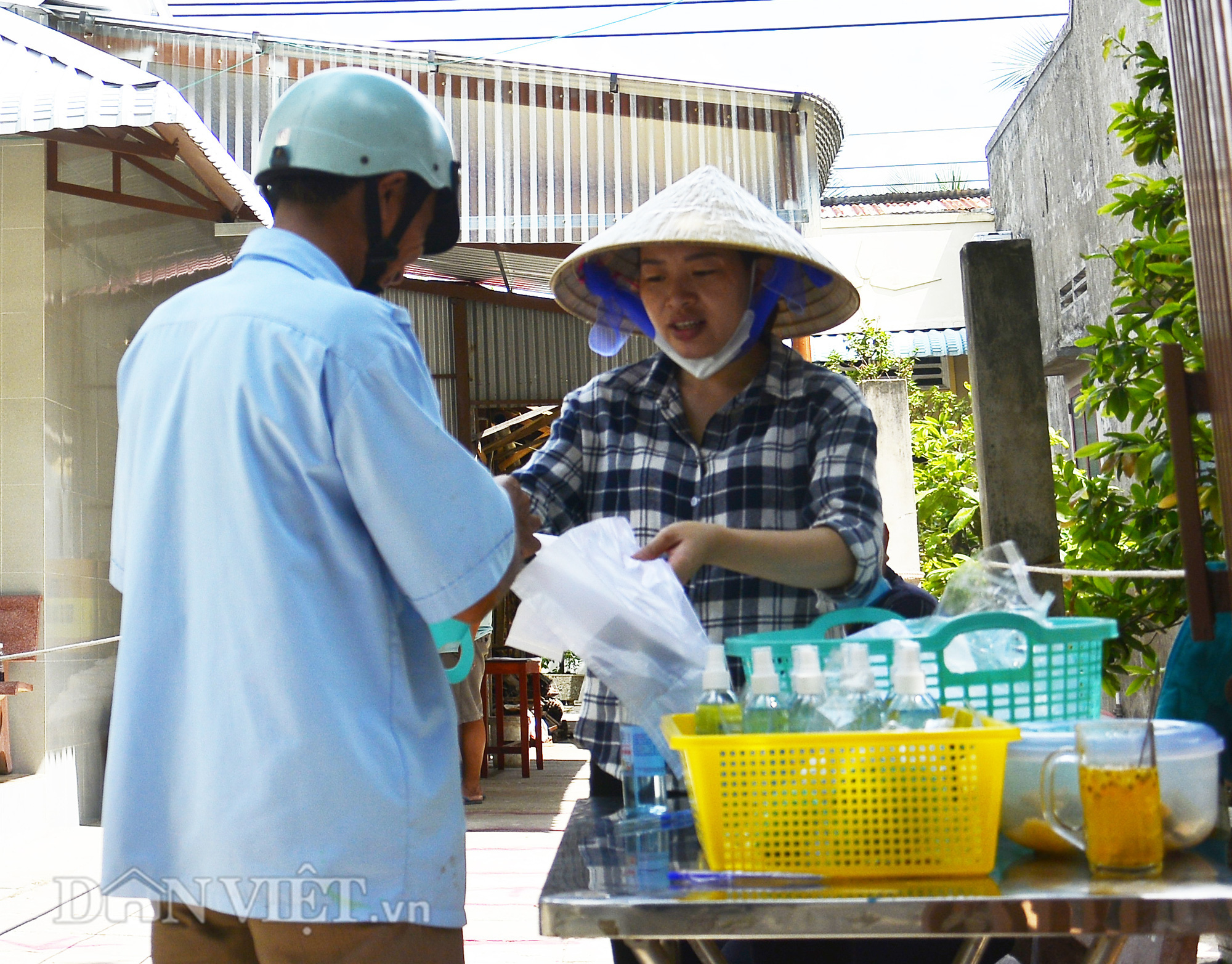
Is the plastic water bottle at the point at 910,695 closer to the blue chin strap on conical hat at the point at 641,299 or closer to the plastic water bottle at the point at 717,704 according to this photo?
the plastic water bottle at the point at 717,704

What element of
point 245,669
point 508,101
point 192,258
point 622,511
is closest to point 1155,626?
point 622,511

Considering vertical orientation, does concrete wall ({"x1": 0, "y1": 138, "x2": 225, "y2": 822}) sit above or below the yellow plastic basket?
above

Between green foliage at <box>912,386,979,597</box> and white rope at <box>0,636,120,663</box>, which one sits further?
green foliage at <box>912,386,979,597</box>

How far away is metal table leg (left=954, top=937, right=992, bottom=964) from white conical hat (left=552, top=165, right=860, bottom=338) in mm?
1131

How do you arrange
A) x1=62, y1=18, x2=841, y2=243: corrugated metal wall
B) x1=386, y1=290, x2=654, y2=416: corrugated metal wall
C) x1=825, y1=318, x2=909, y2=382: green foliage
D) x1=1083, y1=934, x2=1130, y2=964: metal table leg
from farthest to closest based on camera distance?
x1=386, y1=290, x2=654, y2=416: corrugated metal wall
x1=825, y1=318, x2=909, y2=382: green foliage
x1=62, y1=18, x2=841, y2=243: corrugated metal wall
x1=1083, y1=934, x2=1130, y2=964: metal table leg

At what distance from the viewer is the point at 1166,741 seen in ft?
4.48

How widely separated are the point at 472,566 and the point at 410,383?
0.22 m

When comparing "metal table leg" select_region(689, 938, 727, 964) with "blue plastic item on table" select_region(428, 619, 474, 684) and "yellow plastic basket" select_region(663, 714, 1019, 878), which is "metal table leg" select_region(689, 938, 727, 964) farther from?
→ "blue plastic item on table" select_region(428, 619, 474, 684)

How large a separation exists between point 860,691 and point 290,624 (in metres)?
0.68

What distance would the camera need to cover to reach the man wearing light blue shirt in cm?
122

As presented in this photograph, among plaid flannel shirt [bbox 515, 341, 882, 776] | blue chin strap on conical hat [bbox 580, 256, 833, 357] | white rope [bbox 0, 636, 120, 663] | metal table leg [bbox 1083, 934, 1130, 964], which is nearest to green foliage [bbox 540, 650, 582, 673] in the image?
white rope [bbox 0, 636, 120, 663]

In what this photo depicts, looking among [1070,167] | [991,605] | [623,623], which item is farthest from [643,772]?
[1070,167]

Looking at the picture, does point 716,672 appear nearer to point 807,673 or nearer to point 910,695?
point 807,673

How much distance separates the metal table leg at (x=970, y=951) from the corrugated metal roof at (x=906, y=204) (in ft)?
49.4
